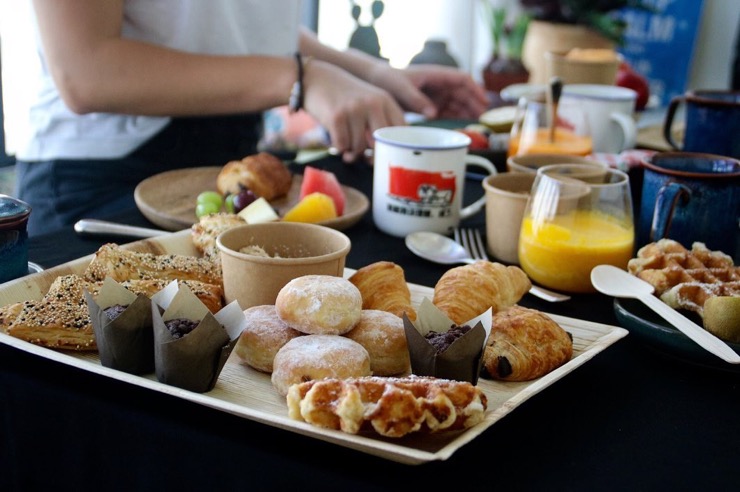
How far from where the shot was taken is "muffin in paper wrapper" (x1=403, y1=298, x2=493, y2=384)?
0.81 meters

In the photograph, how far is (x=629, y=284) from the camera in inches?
42.0

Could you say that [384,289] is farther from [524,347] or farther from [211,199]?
[211,199]

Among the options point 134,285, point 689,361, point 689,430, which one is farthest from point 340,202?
point 689,430

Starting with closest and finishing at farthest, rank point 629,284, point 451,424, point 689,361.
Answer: point 451,424
point 689,361
point 629,284

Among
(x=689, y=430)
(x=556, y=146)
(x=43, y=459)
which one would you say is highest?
(x=556, y=146)

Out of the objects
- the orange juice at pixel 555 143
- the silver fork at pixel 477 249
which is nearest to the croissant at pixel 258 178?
the silver fork at pixel 477 249

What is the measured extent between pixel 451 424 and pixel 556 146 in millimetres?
1091

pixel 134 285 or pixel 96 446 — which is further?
pixel 134 285

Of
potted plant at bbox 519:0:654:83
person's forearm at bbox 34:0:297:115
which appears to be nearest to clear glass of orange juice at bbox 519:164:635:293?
person's forearm at bbox 34:0:297:115

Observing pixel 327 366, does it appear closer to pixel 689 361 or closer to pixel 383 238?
pixel 689 361

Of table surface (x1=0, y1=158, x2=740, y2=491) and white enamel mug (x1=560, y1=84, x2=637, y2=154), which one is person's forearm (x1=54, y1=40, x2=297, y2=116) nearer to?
white enamel mug (x1=560, y1=84, x2=637, y2=154)

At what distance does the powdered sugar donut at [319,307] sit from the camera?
0.86m

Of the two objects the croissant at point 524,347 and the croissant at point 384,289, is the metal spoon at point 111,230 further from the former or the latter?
the croissant at point 524,347

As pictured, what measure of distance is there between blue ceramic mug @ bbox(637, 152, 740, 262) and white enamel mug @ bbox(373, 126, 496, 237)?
337mm
